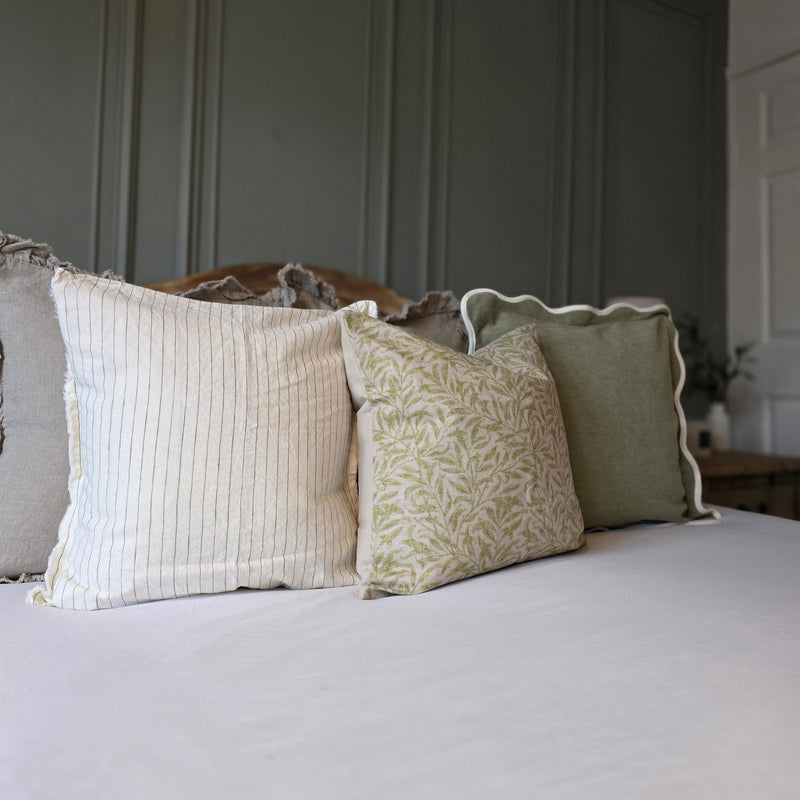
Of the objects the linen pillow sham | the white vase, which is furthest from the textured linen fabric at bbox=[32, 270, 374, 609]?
the white vase

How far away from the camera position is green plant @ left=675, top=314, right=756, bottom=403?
2945 millimetres

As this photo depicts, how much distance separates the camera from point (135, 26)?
1861mm

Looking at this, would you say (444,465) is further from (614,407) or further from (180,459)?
(614,407)

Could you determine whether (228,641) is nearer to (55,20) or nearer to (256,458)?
(256,458)

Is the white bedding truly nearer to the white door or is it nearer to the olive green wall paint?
the olive green wall paint

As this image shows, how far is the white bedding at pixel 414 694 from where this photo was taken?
53cm

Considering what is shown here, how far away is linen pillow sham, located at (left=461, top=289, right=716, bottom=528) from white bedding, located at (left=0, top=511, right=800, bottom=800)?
0.36 metres

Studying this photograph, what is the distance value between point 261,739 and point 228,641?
0.73 ft

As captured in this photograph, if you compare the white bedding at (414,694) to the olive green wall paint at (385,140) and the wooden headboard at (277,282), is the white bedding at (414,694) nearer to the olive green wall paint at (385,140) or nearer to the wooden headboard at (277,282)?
the wooden headboard at (277,282)

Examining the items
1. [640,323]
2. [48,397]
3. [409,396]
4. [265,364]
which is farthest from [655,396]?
[48,397]

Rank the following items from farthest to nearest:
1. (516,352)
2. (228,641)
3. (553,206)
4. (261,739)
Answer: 1. (553,206)
2. (516,352)
3. (228,641)
4. (261,739)

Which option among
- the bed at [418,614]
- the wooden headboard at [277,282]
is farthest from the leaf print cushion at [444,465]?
the wooden headboard at [277,282]

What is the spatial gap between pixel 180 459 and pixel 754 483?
2182mm

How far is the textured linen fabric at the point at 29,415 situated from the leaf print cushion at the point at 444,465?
429 mm
